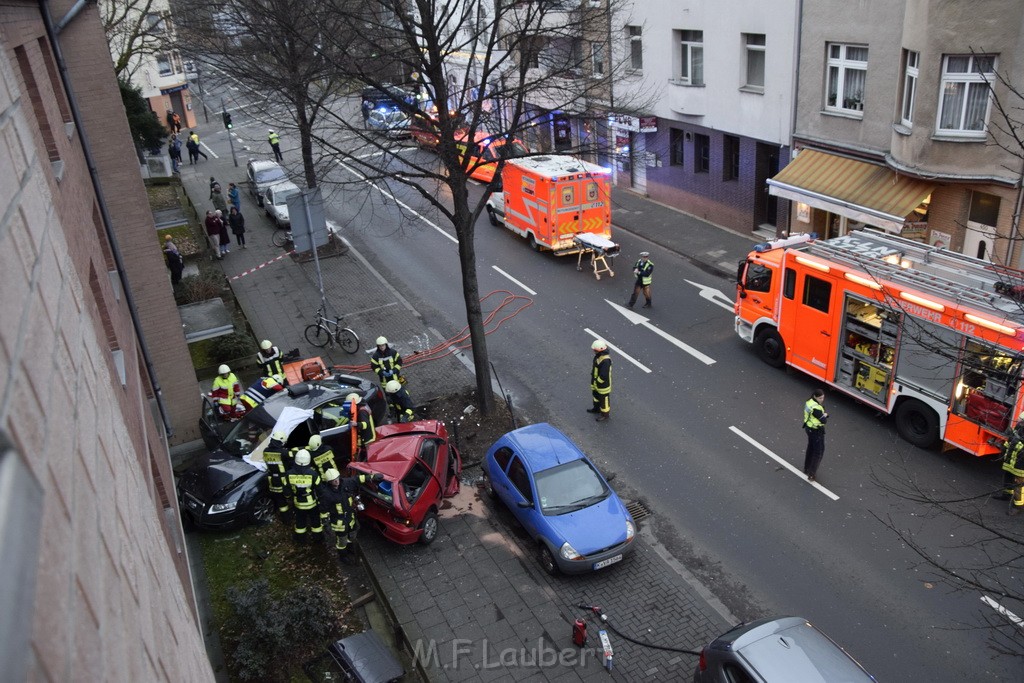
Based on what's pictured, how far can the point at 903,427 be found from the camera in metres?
13.1

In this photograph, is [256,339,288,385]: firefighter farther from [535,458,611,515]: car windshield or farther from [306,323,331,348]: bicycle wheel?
[535,458,611,515]: car windshield

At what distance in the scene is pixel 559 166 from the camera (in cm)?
2209

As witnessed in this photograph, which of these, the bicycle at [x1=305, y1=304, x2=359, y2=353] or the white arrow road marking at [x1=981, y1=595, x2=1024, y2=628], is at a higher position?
the bicycle at [x1=305, y1=304, x2=359, y2=353]

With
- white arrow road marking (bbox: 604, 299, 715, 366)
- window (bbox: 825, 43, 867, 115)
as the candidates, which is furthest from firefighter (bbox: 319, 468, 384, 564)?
window (bbox: 825, 43, 867, 115)

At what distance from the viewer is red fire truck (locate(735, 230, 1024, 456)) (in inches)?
450

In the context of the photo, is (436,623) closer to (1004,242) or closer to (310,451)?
(310,451)

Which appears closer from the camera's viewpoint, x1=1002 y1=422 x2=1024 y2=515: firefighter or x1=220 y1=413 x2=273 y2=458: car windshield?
x1=1002 y1=422 x2=1024 y2=515: firefighter

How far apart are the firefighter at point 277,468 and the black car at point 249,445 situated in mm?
224

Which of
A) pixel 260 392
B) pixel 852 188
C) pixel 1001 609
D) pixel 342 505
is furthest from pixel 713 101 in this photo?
pixel 342 505

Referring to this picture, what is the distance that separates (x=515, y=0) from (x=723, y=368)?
7.82 metres

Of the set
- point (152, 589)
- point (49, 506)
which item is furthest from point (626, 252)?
point (49, 506)

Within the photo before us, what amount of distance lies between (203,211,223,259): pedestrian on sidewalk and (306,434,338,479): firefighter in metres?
14.0

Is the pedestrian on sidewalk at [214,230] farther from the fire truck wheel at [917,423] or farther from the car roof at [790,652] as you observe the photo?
the car roof at [790,652]

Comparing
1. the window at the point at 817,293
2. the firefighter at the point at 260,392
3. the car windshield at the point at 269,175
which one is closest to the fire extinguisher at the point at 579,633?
the firefighter at the point at 260,392
